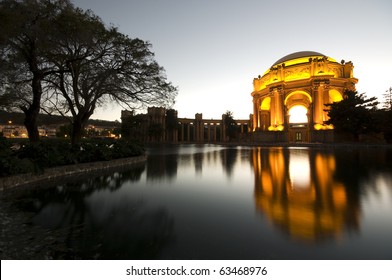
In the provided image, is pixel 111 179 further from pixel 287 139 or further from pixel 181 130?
pixel 181 130

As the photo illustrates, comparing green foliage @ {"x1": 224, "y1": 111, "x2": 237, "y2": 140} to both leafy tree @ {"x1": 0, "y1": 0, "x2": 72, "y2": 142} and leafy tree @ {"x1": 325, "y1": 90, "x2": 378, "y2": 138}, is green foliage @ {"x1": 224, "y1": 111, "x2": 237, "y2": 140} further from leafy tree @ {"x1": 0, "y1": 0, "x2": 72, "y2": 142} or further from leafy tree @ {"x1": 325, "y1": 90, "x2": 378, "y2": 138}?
leafy tree @ {"x1": 0, "y1": 0, "x2": 72, "y2": 142}

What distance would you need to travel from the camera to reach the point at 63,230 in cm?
377

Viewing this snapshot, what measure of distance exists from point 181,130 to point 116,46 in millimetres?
56688

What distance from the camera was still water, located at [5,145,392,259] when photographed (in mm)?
3074

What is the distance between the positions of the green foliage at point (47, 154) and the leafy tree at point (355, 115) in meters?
37.3

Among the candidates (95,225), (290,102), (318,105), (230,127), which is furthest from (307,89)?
(95,225)

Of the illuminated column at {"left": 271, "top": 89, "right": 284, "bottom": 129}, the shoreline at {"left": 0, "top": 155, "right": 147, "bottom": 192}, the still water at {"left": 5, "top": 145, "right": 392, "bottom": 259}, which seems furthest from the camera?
the illuminated column at {"left": 271, "top": 89, "right": 284, "bottom": 129}

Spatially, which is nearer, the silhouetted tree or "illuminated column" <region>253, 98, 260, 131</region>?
the silhouetted tree

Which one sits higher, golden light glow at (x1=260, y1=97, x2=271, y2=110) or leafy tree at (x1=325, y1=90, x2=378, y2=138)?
golden light glow at (x1=260, y1=97, x2=271, y2=110)

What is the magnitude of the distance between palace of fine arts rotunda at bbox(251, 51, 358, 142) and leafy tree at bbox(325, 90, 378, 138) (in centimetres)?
561

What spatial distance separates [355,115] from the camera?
34.9 meters


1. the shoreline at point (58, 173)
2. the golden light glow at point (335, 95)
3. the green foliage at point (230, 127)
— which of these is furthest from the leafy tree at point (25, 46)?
the green foliage at point (230, 127)

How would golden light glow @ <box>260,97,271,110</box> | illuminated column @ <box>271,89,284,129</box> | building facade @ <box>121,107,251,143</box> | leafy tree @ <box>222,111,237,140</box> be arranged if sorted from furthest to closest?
leafy tree @ <box>222,111,237,140</box>
building facade @ <box>121,107,251,143</box>
golden light glow @ <box>260,97,271,110</box>
illuminated column @ <box>271,89,284,129</box>

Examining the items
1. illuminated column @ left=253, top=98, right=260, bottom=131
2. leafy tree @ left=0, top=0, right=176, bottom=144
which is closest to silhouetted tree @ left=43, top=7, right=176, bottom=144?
leafy tree @ left=0, top=0, right=176, bottom=144
